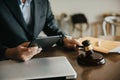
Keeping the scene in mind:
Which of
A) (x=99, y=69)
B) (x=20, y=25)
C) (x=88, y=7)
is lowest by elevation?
(x=88, y=7)

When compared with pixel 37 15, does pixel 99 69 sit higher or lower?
lower

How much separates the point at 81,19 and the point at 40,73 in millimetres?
2922

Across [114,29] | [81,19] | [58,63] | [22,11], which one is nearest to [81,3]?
[81,19]

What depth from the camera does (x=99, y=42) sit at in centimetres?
150

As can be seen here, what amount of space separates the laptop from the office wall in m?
2.65

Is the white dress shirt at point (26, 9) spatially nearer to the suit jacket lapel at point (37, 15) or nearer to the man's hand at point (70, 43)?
the suit jacket lapel at point (37, 15)

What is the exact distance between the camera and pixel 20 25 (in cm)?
146

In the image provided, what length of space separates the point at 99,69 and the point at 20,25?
596 mm

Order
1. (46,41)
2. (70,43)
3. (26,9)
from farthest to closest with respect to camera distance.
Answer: (26,9), (70,43), (46,41)

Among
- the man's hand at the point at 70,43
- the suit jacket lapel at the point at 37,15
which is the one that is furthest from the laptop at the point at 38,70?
the suit jacket lapel at the point at 37,15

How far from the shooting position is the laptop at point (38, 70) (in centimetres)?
96

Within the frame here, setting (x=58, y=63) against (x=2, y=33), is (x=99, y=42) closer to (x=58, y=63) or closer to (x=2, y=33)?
(x=58, y=63)

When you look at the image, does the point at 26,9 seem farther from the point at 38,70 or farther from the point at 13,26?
the point at 38,70

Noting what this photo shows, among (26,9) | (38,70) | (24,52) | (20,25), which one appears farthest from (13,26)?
(38,70)
